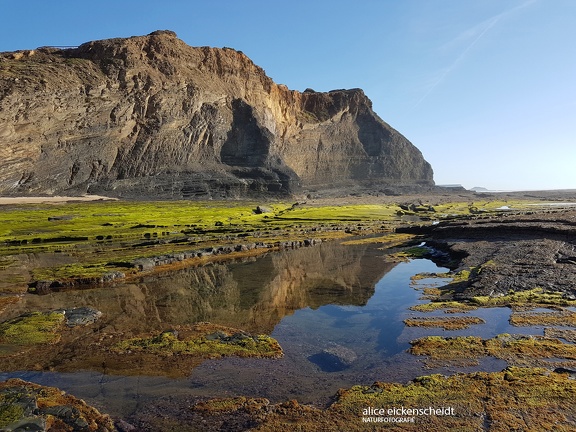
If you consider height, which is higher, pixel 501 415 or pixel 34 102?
pixel 34 102

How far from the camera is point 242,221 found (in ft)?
208

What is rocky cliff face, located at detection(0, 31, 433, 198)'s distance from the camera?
327 ft

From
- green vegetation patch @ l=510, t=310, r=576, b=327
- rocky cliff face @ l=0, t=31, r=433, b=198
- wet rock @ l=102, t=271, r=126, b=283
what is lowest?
wet rock @ l=102, t=271, r=126, b=283

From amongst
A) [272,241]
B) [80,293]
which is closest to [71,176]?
[272,241]

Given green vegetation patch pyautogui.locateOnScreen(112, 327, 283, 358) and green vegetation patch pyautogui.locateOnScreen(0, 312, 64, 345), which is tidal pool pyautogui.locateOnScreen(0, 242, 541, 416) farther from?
green vegetation patch pyautogui.locateOnScreen(0, 312, 64, 345)

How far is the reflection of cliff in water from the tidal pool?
0.06 metres

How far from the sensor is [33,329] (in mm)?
17625

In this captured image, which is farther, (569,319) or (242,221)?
(242,221)

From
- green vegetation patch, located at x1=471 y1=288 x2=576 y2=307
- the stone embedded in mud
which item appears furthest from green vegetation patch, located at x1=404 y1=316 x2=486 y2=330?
the stone embedded in mud

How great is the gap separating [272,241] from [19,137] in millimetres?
84243

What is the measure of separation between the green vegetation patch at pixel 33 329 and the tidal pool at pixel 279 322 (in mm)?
1805

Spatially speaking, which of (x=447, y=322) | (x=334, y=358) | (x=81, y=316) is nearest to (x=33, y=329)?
(x=81, y=316)

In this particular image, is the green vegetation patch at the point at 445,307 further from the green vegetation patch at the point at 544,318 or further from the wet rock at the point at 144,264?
the wet rock at the point at 144,264

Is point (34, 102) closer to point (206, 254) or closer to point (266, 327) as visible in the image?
point (206, 254)
